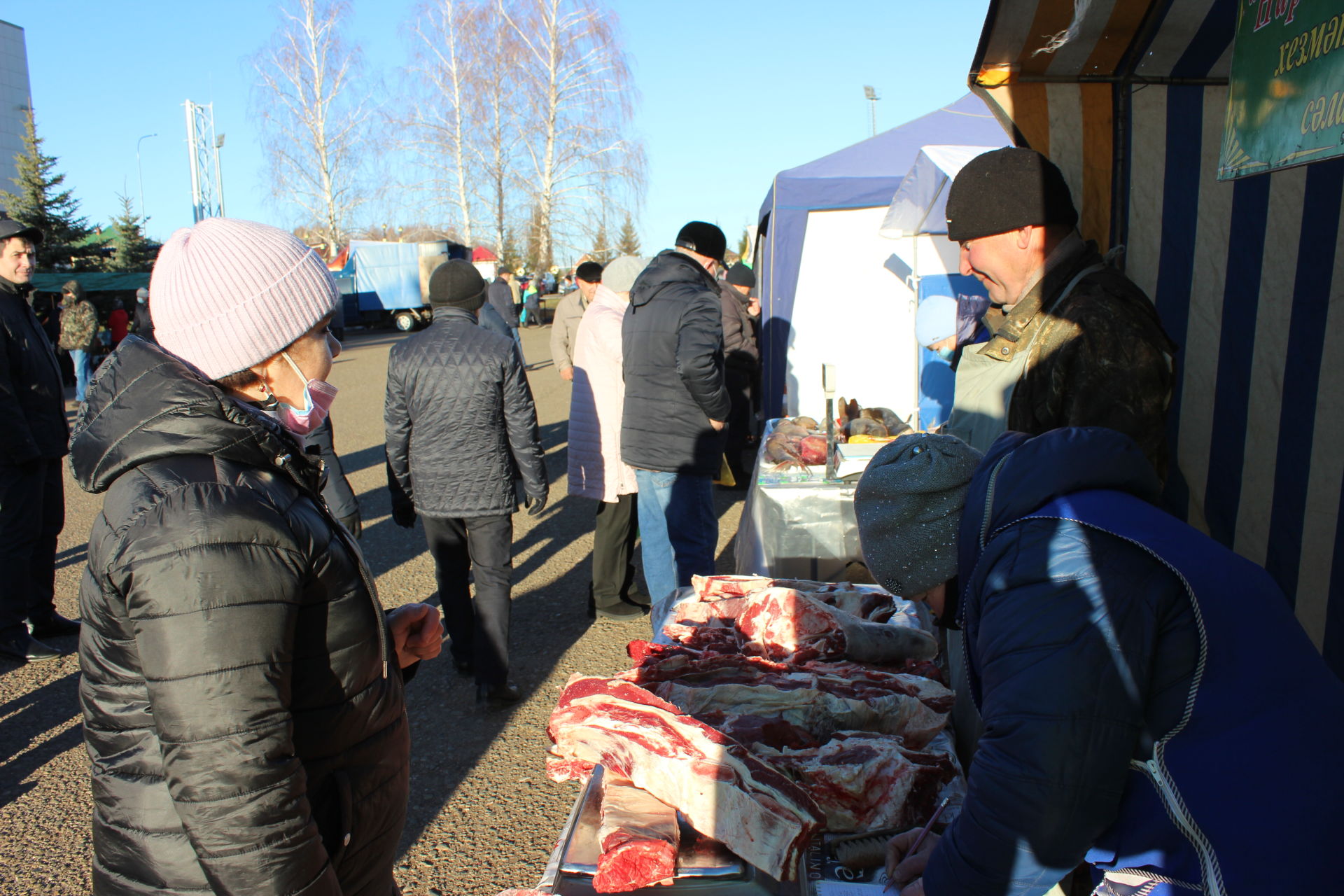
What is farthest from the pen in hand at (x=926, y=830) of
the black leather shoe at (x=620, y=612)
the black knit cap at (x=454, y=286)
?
the black leather shoe at (x=620, y=612)

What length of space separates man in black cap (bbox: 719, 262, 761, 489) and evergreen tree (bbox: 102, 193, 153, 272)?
26.9 m

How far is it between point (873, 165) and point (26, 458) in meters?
6.79

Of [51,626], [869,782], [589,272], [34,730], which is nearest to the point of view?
[869,782]

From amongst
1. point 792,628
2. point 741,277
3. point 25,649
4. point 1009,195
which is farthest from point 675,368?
point 741,277

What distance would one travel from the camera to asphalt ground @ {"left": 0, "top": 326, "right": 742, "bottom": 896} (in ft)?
9.93

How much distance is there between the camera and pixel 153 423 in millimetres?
1334

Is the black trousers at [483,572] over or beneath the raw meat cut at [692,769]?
beneath

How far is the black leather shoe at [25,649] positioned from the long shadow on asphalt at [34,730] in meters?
0.29

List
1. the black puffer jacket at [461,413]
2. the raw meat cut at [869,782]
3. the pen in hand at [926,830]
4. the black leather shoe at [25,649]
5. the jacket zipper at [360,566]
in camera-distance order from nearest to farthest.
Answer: the jacket zipper at [360,566] < the pen in hand at [926,830] < the raw meat cut at [869,782] < the black puffer jacket at [461,413] < the black leather shoe at [25,649]

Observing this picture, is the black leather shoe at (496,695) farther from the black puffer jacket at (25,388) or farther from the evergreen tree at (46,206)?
the evergreen tree at (46,206)

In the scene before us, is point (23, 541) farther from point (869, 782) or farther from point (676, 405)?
point (869, 782)

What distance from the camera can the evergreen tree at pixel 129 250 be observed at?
28.1 metres

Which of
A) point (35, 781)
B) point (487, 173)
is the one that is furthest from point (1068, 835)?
point (487, 173)

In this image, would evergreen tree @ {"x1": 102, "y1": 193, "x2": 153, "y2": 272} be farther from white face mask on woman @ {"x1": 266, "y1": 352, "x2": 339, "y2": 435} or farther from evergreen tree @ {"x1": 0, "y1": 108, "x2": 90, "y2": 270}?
white face mask on woman @ {"x1": 266, "y1": 352, "x2": 339, "y2": 435}
